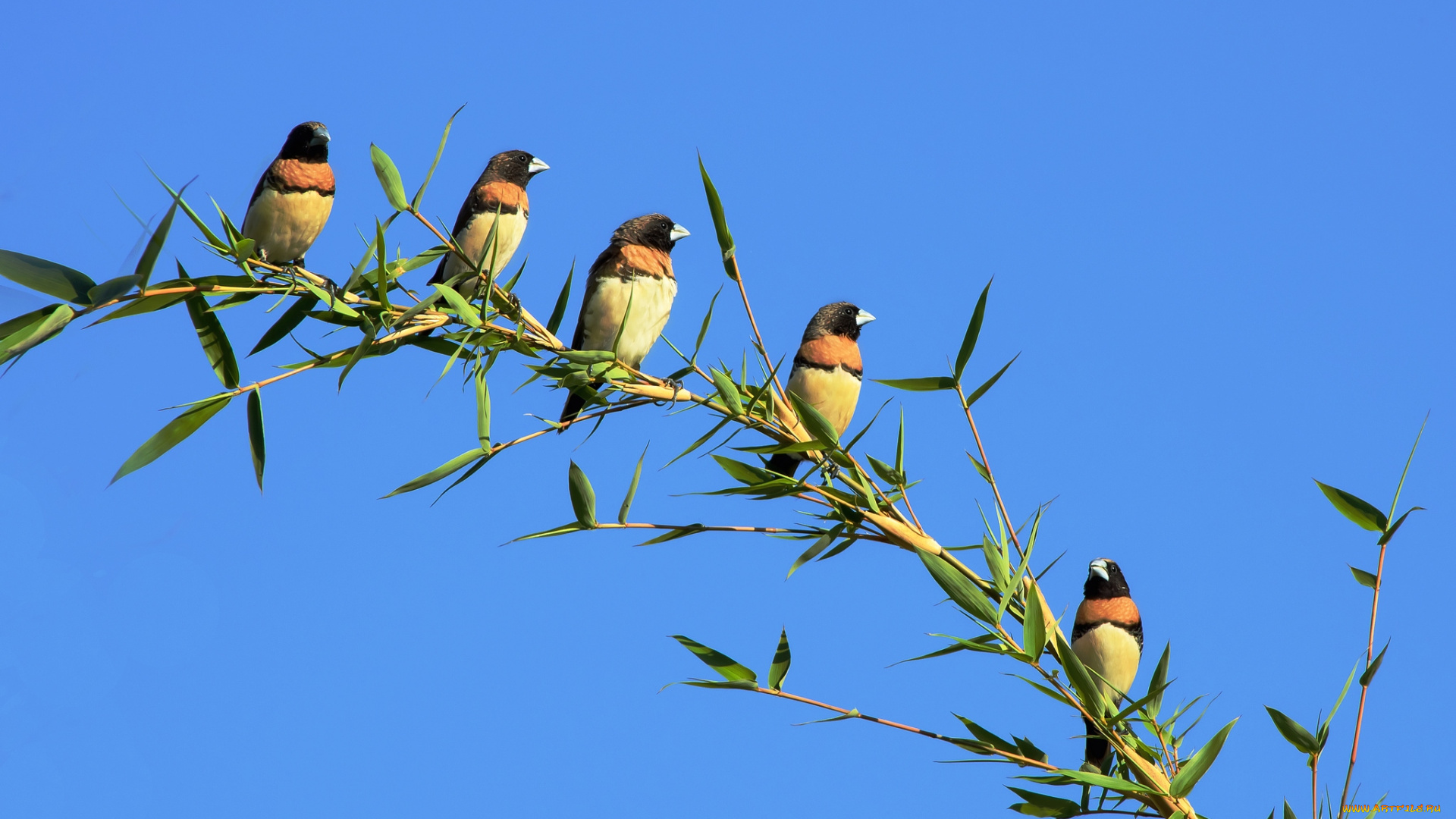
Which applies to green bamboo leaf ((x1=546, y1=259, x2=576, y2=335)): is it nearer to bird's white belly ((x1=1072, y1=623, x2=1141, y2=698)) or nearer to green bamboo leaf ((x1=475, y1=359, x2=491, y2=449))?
green bamboo leaf ((x1=475, y1=359, x2=491, y2=449))

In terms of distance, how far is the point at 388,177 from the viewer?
250 cm

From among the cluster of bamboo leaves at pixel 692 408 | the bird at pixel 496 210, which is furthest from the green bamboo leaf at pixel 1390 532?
the bird at pixel 496 210

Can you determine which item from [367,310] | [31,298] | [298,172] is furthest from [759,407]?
[298,172]

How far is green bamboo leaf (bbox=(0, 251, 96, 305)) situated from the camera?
2062 millimetres

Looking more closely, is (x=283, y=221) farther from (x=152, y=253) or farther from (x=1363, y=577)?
(x=1363, y=577)

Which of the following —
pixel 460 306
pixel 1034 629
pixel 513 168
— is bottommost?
pixel 1034 629

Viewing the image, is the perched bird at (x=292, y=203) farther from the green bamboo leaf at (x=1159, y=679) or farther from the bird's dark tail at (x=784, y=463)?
the green bamboo leaf at (x=1159, y=679)

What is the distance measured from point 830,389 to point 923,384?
150 centimetres

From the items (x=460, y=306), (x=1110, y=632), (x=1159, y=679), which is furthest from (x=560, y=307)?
(x=1110, y=632)

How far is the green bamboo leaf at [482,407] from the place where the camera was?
92.1 inches

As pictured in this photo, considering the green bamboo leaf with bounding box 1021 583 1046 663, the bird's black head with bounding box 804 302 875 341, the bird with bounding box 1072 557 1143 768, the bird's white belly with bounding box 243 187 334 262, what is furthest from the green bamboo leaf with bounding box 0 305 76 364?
the bird with bounding box 1072 557 1143 768

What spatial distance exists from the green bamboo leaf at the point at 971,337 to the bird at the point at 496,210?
240 cm

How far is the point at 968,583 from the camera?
227 centimetres

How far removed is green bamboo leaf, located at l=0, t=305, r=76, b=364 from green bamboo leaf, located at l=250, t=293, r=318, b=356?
0.48 m
